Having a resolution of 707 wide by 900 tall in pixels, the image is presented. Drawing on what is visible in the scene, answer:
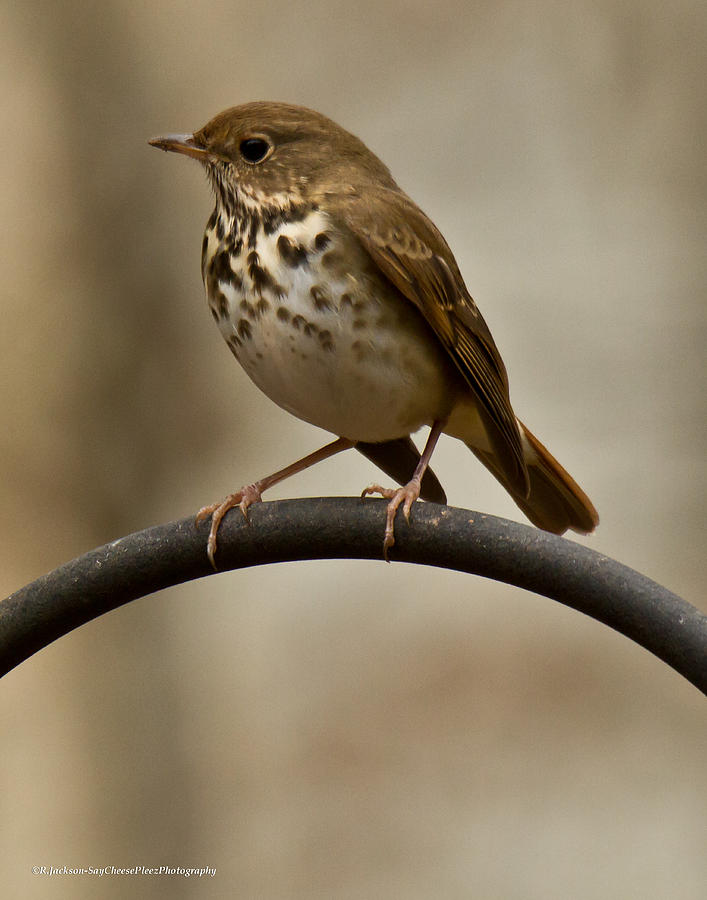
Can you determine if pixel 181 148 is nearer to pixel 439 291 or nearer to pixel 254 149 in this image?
pixel 254 149

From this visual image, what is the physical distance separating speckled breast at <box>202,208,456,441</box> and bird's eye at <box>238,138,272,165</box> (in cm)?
18

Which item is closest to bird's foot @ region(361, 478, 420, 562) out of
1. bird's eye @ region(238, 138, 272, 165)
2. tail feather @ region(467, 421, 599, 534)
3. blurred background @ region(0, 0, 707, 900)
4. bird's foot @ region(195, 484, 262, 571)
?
bird's foot @ region(195, 484, 262, 571)

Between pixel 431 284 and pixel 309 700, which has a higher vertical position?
pixel 309 700

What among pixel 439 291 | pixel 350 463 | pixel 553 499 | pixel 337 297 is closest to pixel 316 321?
pixel 337 297

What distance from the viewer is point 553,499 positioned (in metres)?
3.49

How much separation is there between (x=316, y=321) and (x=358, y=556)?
68 centimetres

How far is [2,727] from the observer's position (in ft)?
20.2

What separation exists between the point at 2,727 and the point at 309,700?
135 centimetres

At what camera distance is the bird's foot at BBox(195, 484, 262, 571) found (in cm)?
234

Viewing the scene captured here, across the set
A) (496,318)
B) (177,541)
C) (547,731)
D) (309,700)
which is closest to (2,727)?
(309,700)

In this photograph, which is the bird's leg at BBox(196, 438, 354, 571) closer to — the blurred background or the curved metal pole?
the curved metal pole

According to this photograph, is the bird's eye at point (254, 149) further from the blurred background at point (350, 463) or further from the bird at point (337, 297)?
the blurred background at point (350, 463)

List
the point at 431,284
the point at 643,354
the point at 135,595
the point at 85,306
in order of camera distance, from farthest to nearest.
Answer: the point at 643,354, the point at 85,306, the point at 431,284, the point at 135,595

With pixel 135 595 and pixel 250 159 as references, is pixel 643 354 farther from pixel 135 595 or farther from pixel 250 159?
pixel 135 595
